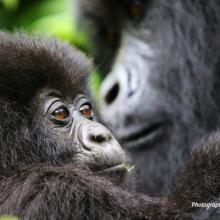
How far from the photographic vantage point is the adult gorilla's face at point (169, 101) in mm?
3977

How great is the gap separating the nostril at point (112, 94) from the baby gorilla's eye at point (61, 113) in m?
1.13

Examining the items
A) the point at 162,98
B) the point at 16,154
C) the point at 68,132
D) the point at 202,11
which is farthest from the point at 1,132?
A: the point at 202,11

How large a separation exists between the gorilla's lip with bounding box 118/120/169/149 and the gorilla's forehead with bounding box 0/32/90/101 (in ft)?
2.70

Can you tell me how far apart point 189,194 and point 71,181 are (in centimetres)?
47

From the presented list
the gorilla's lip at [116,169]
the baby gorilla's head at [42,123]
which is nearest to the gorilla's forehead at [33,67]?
the baby gorilla's head at [42,123]

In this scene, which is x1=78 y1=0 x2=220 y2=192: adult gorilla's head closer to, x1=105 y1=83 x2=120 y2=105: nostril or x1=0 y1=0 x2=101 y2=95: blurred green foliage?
x1=105 y1=83 x2=120 y2=105: nostril

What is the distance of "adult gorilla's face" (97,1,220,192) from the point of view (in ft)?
13.0

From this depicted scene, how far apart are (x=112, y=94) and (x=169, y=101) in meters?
0.38

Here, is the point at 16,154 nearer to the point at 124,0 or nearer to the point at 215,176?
the point at 215,176

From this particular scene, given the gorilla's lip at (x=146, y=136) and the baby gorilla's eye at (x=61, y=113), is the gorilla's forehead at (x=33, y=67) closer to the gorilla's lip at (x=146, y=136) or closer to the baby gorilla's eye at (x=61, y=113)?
the baby gorilla's eye at (x=61, y=113)

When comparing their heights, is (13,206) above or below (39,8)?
above

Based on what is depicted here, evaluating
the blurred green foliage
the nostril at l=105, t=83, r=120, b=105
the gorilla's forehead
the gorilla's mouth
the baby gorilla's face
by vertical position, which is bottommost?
the blurred green foliage

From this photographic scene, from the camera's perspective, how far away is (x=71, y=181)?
9.02 ft

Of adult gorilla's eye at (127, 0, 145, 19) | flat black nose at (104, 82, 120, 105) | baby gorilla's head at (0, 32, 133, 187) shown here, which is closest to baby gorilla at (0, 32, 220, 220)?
baby gorilla's head at (0, 32, 133, 187)
